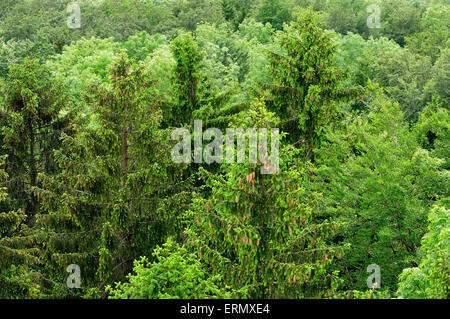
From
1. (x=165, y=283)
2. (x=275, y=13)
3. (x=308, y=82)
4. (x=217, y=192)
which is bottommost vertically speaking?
(x=165, y=283)

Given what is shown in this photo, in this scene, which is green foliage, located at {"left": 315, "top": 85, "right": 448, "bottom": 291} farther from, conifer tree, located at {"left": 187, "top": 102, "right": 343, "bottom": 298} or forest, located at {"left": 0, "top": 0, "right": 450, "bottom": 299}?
conifer tree, located at {"left": 187, "top": 102, "right": 343, "bottom": 298}

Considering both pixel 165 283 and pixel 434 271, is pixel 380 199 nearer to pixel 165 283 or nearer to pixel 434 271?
pixel 434 271

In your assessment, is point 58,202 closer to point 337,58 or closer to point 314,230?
point 314,230

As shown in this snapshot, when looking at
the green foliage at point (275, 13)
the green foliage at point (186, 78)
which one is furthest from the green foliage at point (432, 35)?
the green foliage at point (186, 78)

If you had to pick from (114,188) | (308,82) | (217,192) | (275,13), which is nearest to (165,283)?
(217,192)

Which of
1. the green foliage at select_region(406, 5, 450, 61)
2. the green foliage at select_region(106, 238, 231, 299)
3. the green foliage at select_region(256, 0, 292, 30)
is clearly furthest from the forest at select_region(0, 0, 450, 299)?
the green foliage at select_region(256, 0, 292, 30)

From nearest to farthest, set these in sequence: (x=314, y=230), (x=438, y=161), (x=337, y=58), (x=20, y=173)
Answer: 1. (x=314, y=230)
2. (x=438, y=161)
3. (x=20, y=173)
4. (x=337, y=58)

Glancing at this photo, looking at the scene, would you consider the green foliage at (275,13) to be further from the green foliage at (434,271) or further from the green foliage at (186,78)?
the green foliage at (434,271)

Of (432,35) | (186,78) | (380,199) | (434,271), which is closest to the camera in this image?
(434,271)

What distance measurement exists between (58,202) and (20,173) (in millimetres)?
3986

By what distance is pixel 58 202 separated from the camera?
53.1 ft

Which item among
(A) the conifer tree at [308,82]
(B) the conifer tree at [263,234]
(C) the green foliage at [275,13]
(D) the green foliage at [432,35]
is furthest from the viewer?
(C) the green foliage at [275,13]

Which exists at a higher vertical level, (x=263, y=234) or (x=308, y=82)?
(x=308, y=82)

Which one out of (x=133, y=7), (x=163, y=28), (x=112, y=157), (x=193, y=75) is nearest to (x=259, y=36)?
(x=163, y=28)
